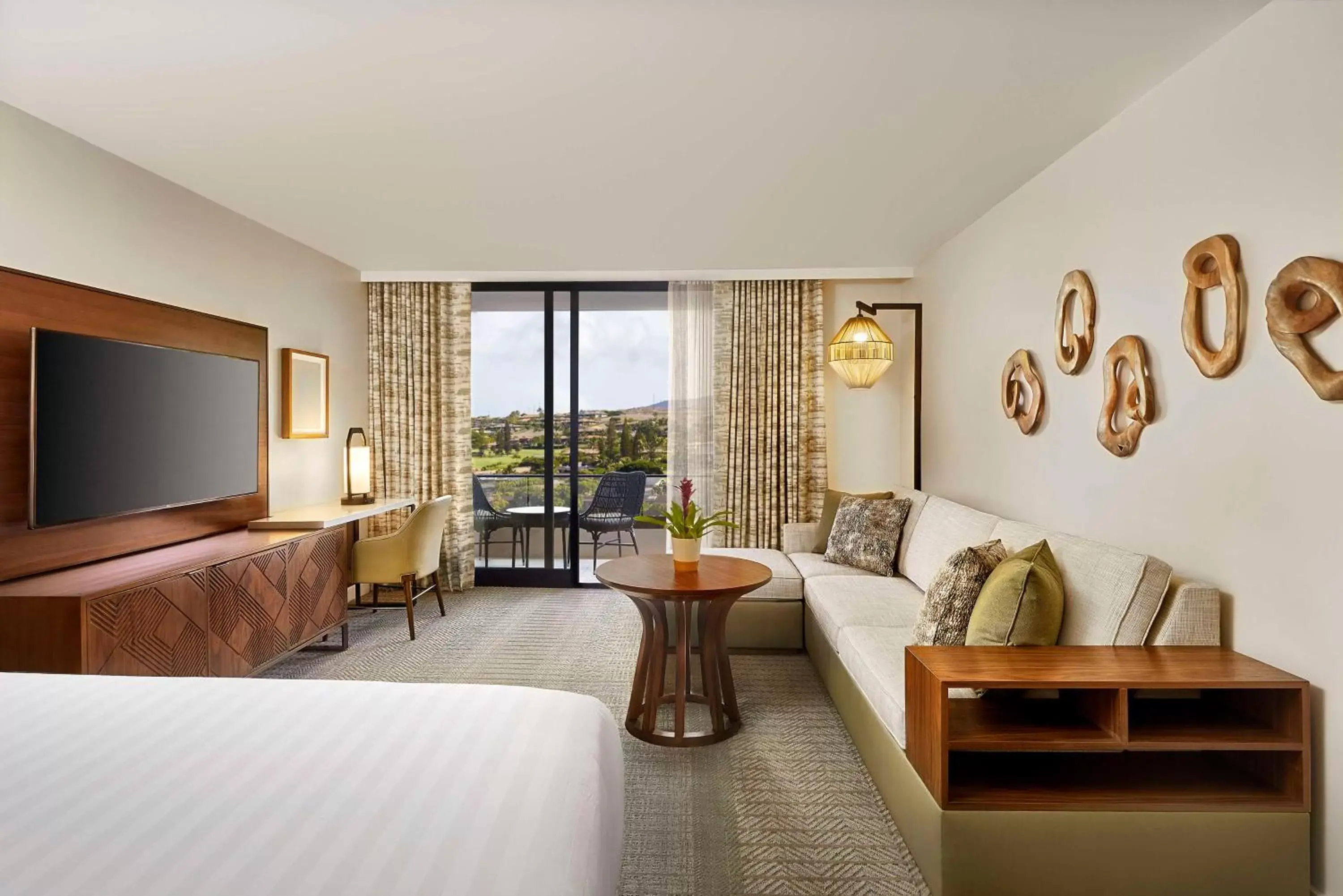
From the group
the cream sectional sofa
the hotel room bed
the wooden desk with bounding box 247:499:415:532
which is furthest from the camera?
the wooden desk with bounding box 247:499:415:532

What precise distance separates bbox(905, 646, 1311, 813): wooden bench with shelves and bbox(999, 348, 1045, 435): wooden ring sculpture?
4.59 feet

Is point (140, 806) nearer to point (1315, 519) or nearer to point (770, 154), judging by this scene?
point (1315, 519)

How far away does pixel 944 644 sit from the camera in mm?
2252

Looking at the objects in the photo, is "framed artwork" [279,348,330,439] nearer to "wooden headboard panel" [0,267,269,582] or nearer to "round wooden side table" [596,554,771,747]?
"wooden headboard panel" [0,267,269,582]

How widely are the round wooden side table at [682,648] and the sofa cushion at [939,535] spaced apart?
956mm

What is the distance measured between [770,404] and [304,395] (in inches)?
127

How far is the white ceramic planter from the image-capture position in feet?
10.5

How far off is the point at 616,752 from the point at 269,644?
100 inches

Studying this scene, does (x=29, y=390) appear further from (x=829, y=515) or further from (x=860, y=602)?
(x=829, y=515)

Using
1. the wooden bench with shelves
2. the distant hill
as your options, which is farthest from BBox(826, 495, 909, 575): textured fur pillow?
the wooden bench with shelves

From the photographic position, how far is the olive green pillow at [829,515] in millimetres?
4488

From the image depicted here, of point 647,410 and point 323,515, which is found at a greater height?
point 647,410

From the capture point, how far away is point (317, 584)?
373cm

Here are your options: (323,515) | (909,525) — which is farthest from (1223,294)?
(323,515)
